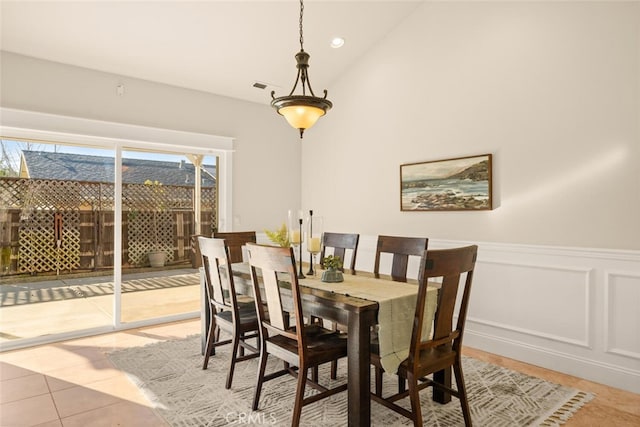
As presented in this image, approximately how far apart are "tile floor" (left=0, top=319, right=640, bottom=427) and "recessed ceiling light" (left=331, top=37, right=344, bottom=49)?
3.38m

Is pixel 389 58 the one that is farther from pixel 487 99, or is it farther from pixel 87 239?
pixel 87 239

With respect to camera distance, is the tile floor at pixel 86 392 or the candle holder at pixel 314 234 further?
the candle holder at pixel 314 234

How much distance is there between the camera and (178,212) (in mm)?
4547

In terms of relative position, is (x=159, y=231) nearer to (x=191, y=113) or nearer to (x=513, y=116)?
(x=191, y=113)

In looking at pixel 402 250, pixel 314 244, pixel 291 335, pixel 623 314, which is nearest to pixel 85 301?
pixel 314 244

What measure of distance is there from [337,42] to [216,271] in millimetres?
2852

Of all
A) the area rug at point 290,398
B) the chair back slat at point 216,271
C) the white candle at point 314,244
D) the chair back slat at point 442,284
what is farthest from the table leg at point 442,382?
the chair back slat at point 216,271

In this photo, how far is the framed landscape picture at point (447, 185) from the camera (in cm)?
350

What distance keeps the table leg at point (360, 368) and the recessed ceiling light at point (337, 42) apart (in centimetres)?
327

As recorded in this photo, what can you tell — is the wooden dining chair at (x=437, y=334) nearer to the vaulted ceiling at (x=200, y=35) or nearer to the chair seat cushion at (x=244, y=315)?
the chair seat cushion at (x=244, y=315)

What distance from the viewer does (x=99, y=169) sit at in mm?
4031

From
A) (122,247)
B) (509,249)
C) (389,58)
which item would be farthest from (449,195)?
(122,247)

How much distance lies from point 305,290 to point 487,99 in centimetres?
244

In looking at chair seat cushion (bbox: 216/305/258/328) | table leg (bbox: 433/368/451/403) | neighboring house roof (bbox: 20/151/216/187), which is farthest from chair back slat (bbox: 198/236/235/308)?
neighboring house roof (bbox: 20/151/216/187)
